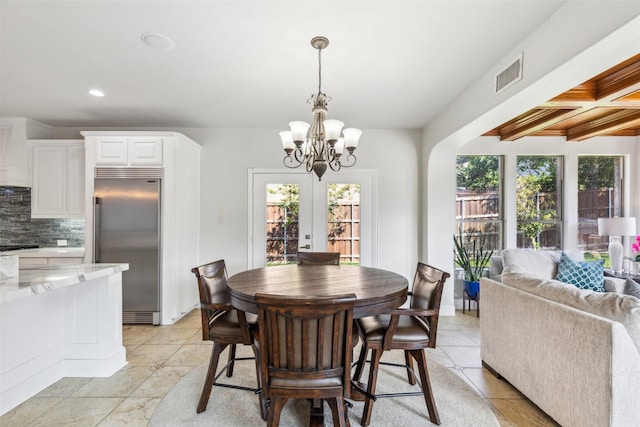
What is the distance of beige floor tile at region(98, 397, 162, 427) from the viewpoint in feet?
6.36

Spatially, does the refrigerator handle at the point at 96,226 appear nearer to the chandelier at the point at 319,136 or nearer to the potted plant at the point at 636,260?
the chandelier at the point at 319,136

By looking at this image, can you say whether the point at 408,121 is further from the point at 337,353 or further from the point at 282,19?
the point at 337,353

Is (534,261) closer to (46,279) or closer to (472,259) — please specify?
(472,259)

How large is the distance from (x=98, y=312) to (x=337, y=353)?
216 centimetres

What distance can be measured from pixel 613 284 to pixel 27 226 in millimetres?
6931

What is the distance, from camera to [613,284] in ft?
10.3

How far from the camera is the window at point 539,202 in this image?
173 inches

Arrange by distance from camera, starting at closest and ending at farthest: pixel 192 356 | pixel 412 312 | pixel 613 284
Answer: pixel 412 312 < pixel 192 356 < pixel 613 284

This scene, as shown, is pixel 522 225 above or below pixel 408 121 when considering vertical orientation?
below

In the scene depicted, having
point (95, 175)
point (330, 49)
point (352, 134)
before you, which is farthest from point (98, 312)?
point (330, 49)

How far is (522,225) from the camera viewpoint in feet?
14.5

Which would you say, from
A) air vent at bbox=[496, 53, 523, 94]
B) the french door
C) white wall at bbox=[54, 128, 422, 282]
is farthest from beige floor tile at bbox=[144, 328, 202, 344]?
air vent at bbox=[496, 53, 523, 94]

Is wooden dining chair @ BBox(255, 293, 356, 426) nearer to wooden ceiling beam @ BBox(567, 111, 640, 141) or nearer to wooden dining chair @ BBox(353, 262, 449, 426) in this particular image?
wooden dining chair @ BBox(353, 262, 449, 426)

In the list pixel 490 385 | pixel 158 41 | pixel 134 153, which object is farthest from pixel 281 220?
pixel 490 385
